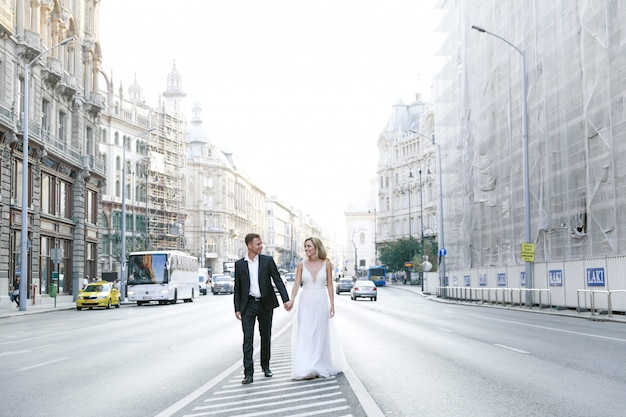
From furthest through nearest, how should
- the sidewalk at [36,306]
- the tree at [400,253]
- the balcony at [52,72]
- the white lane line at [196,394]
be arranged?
the tree at [400,253] → the balcony at [52,72] → the sidewalk at [36,306] → the white lane line at [196,394]

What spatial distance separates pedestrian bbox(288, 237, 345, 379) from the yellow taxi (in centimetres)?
3246

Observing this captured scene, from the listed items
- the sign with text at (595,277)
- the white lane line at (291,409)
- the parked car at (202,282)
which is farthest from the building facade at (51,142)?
the white lane line at (291,409)

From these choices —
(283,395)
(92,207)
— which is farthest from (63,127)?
(283,395)

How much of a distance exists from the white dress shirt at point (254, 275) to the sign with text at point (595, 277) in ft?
68.3

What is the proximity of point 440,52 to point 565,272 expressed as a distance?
98.5 ft

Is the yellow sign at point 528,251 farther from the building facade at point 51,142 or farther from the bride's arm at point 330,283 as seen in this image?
the bride's arm at point 330,283

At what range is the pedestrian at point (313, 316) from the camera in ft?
36.0

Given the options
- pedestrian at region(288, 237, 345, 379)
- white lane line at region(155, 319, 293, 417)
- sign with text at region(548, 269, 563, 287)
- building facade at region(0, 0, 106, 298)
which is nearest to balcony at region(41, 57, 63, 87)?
building facade at region(0, 0, 106, 298)

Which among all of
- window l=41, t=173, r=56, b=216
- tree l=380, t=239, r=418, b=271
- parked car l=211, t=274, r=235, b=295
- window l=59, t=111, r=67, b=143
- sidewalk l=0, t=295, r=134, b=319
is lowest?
sidewalk l=0, t=295, r=134, b=319

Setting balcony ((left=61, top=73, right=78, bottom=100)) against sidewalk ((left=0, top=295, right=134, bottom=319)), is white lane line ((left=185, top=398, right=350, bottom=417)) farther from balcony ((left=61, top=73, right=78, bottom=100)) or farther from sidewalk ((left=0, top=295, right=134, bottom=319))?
balcony ((left=61, top=73, right=78, bottom=100))

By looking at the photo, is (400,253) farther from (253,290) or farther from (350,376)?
(253,290)

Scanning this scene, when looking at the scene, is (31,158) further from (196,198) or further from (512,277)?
(196,198)

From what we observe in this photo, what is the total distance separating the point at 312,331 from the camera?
10945 millimetres

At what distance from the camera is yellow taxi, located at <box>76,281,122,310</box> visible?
41656 mm
